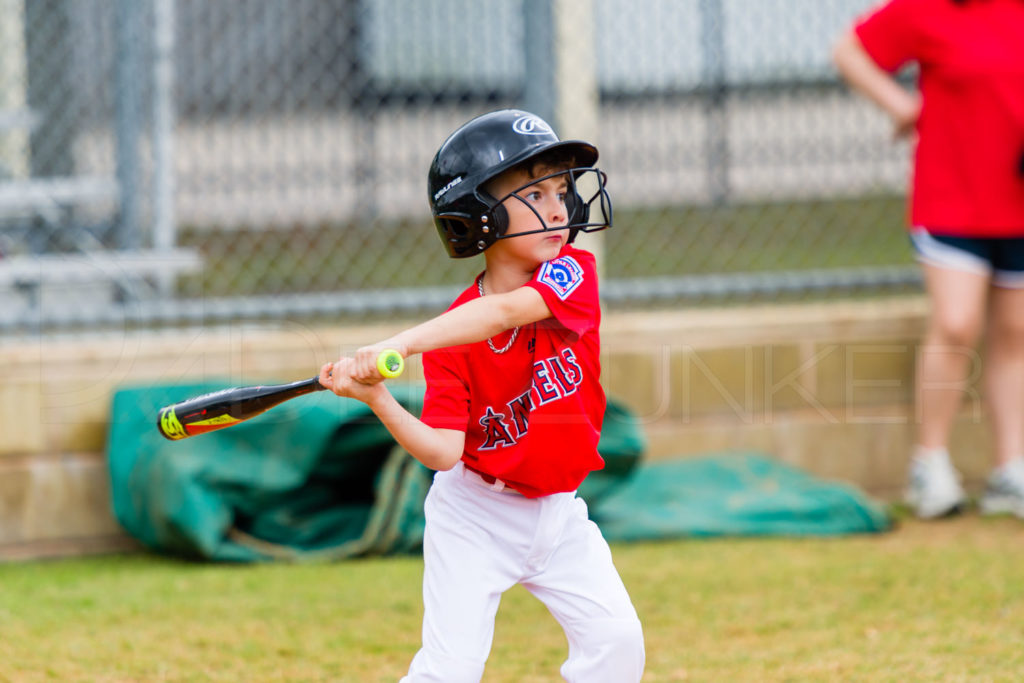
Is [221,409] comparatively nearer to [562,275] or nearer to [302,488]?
[562,275]

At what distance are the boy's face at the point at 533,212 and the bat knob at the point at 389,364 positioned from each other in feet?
1.34

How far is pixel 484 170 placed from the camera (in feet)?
7.73

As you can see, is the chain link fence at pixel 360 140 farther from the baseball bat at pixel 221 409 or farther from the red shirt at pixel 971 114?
the baseball bat at pixel 221 409

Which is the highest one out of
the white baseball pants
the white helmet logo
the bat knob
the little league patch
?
the white helmet logo

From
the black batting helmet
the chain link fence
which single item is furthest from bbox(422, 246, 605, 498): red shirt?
the chain link fence

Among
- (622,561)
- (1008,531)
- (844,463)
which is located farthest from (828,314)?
(622,561)

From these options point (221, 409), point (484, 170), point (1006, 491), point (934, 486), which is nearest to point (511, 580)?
point (221, 409)

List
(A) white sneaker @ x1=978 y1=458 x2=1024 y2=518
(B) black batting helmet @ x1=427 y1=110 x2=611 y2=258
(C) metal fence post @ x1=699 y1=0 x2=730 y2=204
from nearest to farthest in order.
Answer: (B) black batting helmet @ x1=427 y1=110 x2=611 y2=258 → (A) white sneaker @ x1=978 y1=458 x2=1024 y2=518 → (C) metal fence post @ x1=699 y1=0 x2=730 y2=204

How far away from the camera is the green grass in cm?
312

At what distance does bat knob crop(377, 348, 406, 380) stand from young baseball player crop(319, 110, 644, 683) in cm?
24

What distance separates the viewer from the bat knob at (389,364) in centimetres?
209

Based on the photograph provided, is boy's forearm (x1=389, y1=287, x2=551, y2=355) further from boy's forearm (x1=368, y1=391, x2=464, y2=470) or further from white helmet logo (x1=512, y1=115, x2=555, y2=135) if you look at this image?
white helmet logo (x1=512, y1=115, x2=555, y2=135)

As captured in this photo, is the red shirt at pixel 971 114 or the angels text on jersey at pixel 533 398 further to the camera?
the red shirt at pixel 971 114

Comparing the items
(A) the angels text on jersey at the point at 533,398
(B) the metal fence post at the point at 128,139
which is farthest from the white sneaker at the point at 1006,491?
(B) the metal fence post at the point at 128,139
